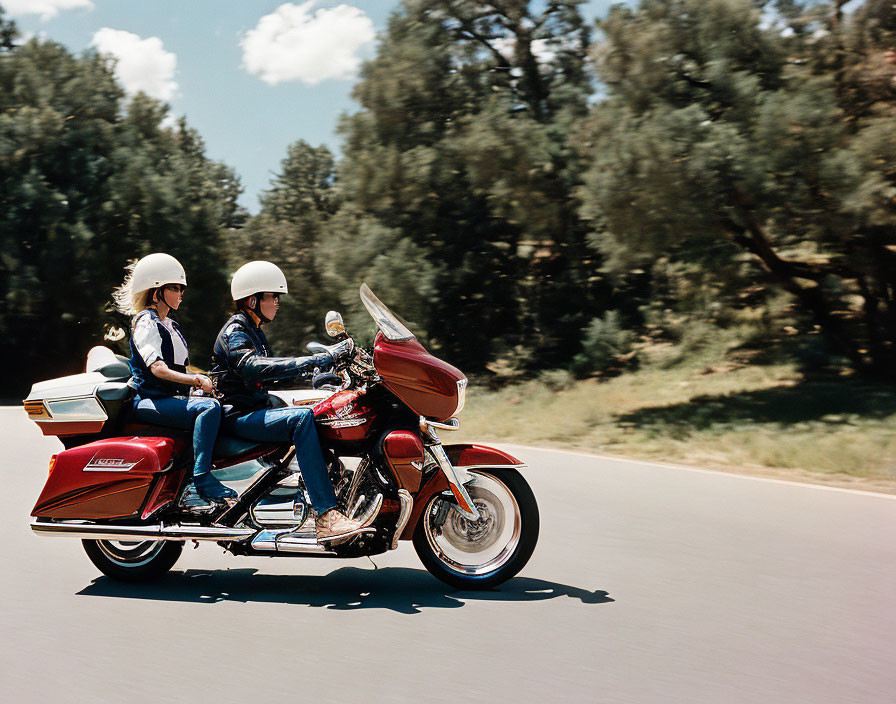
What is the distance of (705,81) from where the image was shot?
14352 mm

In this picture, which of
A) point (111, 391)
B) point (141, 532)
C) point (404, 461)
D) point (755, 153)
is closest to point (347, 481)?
point (404, 461)

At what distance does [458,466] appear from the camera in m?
5.25

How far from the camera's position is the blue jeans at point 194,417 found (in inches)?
206

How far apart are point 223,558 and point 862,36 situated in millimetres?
12774

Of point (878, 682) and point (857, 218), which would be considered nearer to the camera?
point (878, 682)

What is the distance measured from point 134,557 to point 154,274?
5.69ft

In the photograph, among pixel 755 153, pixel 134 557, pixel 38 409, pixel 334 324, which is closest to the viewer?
pixel 334 324

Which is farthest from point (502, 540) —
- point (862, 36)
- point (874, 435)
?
point (862, 36)

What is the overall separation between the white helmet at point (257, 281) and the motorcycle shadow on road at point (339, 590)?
1716 millimetres

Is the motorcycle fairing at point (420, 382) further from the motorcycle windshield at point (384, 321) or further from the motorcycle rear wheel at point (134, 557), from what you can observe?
the motorcycle rear wheel at point (134, 557)

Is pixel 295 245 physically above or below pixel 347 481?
above

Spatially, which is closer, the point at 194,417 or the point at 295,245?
the point at 194,417

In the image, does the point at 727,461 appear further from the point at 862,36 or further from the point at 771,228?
the point at 862,36

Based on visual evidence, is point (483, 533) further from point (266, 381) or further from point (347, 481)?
point (266, 381)
